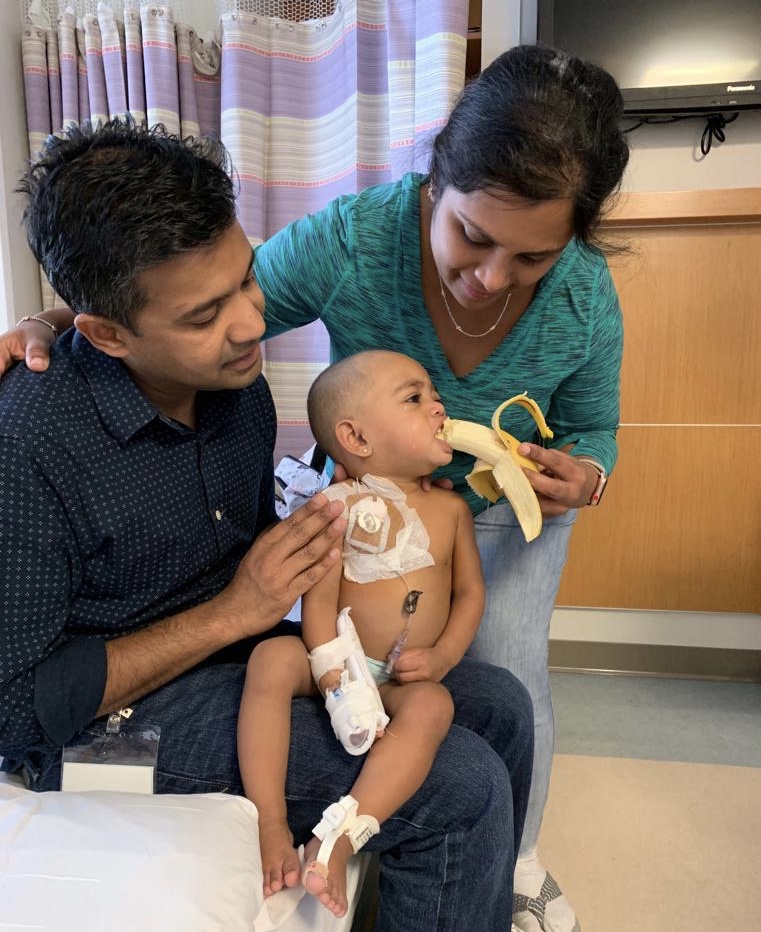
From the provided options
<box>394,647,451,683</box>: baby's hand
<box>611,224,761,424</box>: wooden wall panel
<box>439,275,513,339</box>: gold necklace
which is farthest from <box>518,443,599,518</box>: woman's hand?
<box>611,224,761,424</box>: wooden wall panel

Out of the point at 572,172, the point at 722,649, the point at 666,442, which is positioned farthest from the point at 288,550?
the point at 722,649

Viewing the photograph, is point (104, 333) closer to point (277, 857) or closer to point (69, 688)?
point (69, 688)

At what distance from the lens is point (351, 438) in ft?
4.11

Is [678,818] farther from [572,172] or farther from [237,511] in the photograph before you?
[572,172]

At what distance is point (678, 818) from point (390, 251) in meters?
1.42

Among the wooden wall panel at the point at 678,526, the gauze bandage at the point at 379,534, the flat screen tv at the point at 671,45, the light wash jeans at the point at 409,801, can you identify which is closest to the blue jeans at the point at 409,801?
the light wash jeans at the point at 409,801

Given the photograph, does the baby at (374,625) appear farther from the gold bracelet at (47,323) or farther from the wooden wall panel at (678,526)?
the wooden wall panel at (678,526)

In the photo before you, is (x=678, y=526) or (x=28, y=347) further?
(x=678, y=526)

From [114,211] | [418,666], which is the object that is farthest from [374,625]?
[114,211]

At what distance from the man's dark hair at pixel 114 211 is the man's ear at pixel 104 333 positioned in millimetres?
15

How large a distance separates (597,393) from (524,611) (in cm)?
43

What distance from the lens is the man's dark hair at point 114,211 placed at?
2.94 ft

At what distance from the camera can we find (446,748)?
101 centimetres

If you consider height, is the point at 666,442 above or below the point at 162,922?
below
